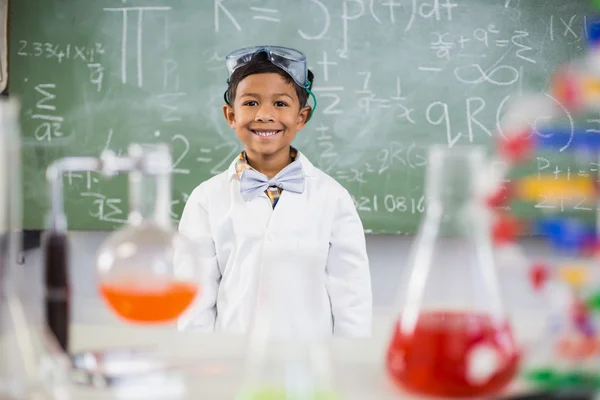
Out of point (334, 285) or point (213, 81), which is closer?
point (334, 285)

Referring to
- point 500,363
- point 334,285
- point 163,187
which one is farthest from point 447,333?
point 334,285

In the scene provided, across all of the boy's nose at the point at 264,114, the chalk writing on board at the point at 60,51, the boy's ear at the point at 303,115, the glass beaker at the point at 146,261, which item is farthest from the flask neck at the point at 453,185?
the chalk writing on board at the point at 60,51

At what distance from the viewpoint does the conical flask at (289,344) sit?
1.66 ft

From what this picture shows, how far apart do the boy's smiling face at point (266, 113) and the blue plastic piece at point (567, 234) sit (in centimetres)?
146

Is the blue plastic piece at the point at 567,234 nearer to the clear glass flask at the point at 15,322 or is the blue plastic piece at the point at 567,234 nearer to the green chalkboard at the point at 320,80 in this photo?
the clear glass flask at the point at 15,322

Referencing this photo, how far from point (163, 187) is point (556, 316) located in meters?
0.40

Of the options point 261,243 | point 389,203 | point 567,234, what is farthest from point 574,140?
point 389,203

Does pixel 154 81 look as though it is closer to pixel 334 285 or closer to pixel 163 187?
pixel 334 285

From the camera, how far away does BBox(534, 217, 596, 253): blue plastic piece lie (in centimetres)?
49

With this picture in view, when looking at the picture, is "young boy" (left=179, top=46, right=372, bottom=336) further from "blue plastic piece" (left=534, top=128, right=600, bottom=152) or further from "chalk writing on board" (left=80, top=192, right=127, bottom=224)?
"blue plastic piece" (left=534, top=128, right=600, bottom=152)

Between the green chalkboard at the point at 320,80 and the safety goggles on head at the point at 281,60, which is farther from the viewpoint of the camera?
the green chalkboard at the point at 320,80

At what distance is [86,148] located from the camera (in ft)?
8.97

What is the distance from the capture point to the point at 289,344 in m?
0.52

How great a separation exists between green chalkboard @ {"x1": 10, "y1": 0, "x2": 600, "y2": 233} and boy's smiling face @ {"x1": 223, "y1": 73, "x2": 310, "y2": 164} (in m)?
0.73
